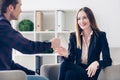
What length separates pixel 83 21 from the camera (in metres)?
2.89

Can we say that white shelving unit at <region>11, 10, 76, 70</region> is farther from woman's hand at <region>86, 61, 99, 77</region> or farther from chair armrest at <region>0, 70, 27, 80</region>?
chair armrest at <region>0, 70, 27, 80</region>

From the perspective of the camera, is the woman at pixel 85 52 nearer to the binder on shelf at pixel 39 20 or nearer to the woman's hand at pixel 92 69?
the woman's hand at pixel 92 69

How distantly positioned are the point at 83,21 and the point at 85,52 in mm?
324

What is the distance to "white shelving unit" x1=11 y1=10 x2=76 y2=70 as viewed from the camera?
14.9 feet

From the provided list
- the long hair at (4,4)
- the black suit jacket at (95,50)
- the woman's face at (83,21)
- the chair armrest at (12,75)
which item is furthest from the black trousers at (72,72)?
the long hair at (4,4)

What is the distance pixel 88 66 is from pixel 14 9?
99 centimetres

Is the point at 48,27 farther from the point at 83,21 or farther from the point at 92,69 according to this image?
the point at 92,69

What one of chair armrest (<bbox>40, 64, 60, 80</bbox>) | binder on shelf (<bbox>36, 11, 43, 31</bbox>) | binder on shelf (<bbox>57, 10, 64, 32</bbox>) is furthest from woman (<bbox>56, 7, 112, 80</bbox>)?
binder on shelf (<bbox>36, 11, 43, 31</bbox>)

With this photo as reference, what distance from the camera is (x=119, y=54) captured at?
461 cm

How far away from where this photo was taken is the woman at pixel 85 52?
256 centimetres

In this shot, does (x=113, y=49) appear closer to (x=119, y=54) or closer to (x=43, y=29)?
(x=119, y=54)

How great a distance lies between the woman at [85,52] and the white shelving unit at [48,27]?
1603 millimetres

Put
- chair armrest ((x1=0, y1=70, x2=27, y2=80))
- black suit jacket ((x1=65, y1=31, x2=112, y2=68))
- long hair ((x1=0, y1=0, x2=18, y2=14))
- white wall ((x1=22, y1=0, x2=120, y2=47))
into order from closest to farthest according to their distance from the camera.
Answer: chair armrest ((x1=0, y1=70, x2=27, y2=80)) < long hair ((x1=0, y1=0, x2=18, y2=14)) < black suit jacket ((x1=65, y1=31, x2=112, y2=68)) < white wall ((x1=22, y1=0, x2=120, y2=47))

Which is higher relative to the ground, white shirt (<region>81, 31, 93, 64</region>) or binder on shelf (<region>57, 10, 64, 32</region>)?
binder on shelf (<region>57, 10, 64, 32</region>)
